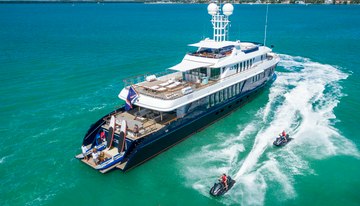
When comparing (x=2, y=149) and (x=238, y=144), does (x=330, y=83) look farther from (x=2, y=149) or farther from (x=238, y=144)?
(x=2, y=149)

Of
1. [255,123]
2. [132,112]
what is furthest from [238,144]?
[132,112]

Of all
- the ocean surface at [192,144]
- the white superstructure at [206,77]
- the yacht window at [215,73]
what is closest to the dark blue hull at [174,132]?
the ocean surface at [192,144]

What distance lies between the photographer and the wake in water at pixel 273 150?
21109mm

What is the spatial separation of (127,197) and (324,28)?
99.3 m

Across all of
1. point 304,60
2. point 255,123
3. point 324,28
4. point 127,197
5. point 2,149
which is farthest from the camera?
point 324,28

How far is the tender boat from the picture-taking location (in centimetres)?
2333

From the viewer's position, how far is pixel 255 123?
30766mm

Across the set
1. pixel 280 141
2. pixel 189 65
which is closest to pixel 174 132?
pixel 189 65

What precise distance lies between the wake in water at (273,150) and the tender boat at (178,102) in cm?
286

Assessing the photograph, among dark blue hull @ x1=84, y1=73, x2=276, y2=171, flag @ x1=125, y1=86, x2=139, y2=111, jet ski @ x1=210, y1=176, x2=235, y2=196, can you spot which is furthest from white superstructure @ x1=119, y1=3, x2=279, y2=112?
jet ski @ x1=210, y1=176, x2=235, y2=196

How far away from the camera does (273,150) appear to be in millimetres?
25562

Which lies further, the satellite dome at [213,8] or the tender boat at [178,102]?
the satellite dome at [213,8]

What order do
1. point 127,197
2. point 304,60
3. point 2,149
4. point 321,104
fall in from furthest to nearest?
Answer: point 304,60 < point 321,104 < point 2,149 < point 127,197

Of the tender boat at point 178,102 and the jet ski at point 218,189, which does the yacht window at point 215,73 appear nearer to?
the tender boat at point 178,102
